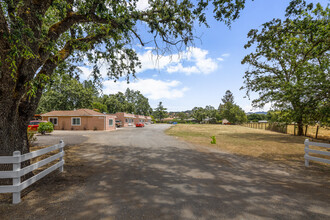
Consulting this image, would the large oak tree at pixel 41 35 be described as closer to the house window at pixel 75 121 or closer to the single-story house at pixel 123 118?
the house window at pixel 75 121

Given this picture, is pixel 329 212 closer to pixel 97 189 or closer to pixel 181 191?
pixel 181 191

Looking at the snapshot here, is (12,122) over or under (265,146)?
over

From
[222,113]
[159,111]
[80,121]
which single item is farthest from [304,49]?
[159,111]

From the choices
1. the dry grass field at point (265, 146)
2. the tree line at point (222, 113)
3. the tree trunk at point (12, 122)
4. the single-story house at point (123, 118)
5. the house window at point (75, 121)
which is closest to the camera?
the tree trunk at point (12, 122)

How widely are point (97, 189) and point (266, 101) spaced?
23.5 m

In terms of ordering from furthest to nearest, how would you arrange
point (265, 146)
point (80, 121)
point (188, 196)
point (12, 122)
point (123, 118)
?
1. point (123, 118)
2. point (80, 121)
3. point (265, 146)
4. point (12, 122)
5. point (188, 196)

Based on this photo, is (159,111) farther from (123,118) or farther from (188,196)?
(188,196)

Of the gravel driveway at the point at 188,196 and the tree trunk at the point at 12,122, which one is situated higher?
the tree trunk at the point at 12,122

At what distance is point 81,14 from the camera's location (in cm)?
538

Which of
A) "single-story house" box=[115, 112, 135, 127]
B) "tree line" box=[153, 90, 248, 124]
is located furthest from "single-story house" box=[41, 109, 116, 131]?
"tree line" box=[153, 90, 248, 124]

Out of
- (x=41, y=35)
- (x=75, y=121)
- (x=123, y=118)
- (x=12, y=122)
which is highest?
(x=41, y=35)

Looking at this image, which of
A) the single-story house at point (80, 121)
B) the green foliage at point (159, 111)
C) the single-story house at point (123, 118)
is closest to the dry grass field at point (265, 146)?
the single-story house at point (80, 121)

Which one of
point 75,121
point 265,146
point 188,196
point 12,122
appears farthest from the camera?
point 75,121

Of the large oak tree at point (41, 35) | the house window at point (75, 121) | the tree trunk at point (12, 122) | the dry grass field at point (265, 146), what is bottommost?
the dry grass field at point (265, 146)
